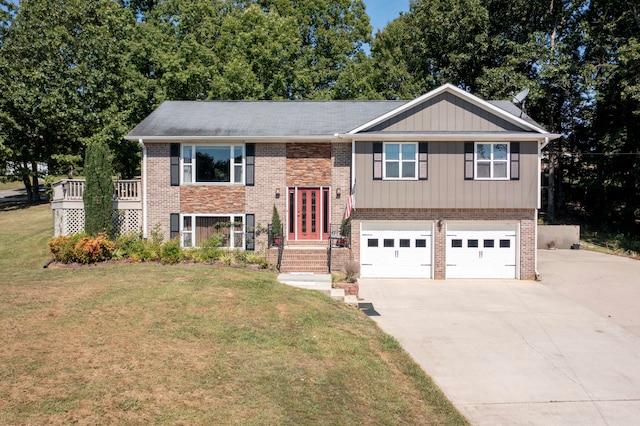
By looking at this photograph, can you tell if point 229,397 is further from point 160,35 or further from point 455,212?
point 160,35

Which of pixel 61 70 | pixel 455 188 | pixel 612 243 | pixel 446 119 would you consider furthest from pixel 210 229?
pixel 612 243

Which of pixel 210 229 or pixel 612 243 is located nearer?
pixel 210 229

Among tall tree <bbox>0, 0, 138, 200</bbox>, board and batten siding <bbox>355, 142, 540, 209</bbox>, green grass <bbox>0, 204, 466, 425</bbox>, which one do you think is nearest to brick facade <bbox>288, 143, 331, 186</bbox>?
board and batten siding <bbox>355, 142, 540, 209</bbox>

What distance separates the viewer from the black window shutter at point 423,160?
1694cm

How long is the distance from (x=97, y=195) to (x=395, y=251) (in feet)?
37.8

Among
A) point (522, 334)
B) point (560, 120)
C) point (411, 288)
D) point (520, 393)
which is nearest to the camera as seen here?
point (520, 393)

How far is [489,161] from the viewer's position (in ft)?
55.7

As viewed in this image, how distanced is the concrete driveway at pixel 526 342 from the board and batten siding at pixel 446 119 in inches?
226

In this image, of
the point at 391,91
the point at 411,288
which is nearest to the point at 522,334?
the point at 411,288

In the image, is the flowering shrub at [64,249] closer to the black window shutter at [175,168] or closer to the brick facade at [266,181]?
the black window shutter at [175,168]

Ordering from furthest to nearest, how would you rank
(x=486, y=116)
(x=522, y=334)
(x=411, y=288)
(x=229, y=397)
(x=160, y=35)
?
(x=160, y=35), (x=486, y=116), (x=411, y=288), (x=522, y=334), (x=229, y=397)

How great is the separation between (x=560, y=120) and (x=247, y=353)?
3185 cm

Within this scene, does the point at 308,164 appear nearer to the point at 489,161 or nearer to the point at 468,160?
the point at 468,160

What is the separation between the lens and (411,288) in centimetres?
1571
